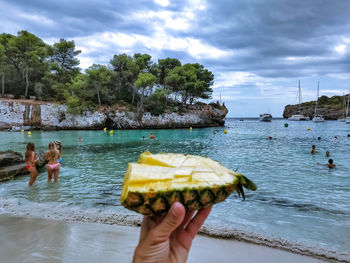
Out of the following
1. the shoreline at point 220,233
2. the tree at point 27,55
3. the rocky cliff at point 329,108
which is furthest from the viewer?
the rocky cliff at point 329,108

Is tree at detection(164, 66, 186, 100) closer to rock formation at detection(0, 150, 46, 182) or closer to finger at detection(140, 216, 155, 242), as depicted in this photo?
rock formation at detection(0, 150, 46, 182)

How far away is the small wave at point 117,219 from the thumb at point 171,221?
399 cm

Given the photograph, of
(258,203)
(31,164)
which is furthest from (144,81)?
(258,203)

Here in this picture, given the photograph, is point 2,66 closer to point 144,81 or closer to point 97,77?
point 97,77

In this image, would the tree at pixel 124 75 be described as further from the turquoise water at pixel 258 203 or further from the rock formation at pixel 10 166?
the turquoise water at pixel 258 203

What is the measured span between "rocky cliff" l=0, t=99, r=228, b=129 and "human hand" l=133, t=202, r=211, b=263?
5035 centimetres

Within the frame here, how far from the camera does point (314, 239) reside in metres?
5.52

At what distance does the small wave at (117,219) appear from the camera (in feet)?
15.7

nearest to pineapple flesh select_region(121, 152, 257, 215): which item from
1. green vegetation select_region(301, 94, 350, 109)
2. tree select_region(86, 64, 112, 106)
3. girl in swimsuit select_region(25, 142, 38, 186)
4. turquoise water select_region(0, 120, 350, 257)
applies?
turquoise water select_region(0, 120, 350, 257)

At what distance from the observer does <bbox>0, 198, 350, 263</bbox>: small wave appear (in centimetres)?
478

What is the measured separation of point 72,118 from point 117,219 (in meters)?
47.5

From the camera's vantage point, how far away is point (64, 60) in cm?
6194

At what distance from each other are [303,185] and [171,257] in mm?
10623

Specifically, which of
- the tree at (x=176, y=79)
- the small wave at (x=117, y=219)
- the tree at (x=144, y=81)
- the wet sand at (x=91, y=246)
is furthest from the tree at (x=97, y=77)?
the wet sand at (x=91, y=246)
